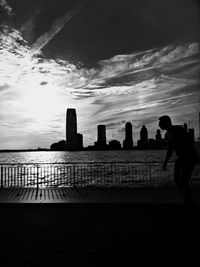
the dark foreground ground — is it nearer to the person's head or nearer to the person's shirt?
the person's shirt

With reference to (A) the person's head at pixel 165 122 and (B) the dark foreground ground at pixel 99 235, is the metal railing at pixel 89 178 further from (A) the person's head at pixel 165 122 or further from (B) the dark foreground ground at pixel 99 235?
(A) the person's head at pixel 165 122

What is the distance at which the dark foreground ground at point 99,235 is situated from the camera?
4.95 m

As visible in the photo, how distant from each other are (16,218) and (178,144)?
438cm

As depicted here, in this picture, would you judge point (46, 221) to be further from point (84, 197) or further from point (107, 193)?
point (107, 193)

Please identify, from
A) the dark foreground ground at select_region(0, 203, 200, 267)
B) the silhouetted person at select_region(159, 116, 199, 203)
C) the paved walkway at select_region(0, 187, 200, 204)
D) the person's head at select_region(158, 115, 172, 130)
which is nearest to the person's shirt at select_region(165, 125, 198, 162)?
the silhouetted person at select_region(159, 116, 199, 203)

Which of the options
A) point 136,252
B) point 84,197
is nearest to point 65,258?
point 136,252

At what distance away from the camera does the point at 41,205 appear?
9953mm

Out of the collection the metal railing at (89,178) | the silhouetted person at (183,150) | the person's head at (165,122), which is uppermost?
the person's head at (165,122)

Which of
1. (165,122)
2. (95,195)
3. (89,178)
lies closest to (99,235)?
(165,122)

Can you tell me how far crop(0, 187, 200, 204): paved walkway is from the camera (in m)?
10.6

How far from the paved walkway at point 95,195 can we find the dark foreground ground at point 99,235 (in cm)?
99

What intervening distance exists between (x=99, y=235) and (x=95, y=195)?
17.5 ft

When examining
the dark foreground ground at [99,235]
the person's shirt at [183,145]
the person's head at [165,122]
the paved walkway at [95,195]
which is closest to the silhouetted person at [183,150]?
the person's shirt at [183,145]

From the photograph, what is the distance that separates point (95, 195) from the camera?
11.7 meters
